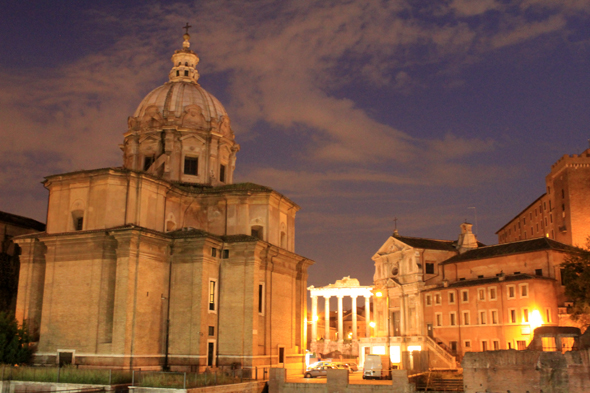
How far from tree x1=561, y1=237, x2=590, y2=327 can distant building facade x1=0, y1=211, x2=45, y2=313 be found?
48186 mm

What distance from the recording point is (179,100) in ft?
188

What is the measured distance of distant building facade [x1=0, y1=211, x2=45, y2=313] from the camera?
52.2 meters

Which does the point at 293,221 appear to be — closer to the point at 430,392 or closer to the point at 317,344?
the point at 430,392

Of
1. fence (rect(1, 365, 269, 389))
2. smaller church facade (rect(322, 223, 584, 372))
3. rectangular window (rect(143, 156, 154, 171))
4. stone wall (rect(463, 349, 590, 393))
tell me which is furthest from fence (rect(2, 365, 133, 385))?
stone wall (rect(463, 349, 590, 393))

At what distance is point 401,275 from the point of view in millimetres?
74750

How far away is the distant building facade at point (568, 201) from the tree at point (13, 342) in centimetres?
6347

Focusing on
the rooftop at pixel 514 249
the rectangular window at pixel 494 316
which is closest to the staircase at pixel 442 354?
the rectangular window at pixel 494 316

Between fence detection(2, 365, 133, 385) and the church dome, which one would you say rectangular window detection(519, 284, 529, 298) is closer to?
the church dome

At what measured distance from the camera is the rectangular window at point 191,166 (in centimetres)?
5462

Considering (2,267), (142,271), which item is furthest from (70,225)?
(2,267)

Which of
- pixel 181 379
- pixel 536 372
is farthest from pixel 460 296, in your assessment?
pixel 181 379

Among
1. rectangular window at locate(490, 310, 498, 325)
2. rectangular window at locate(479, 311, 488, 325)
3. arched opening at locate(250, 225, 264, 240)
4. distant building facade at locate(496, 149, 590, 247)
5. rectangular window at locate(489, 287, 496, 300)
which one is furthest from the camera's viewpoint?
distant building facade at locate(496, 149, 590, 247)

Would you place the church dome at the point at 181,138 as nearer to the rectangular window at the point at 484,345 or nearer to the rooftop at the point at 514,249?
the rooftop at the point at 514,249

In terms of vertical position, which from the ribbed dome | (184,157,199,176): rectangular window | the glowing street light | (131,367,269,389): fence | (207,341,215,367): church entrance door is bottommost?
(131,367,269,389): fence
